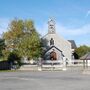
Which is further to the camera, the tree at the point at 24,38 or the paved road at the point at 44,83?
the tree at the point at 24,38

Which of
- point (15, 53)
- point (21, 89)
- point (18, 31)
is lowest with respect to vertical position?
point (21, 89)

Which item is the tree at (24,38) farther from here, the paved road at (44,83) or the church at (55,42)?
the paved road at (44,83)

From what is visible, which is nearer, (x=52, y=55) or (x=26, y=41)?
(x=26, y=41)

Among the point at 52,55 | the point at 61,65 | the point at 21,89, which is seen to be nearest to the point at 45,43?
the point at 52,55

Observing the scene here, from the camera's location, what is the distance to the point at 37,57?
238ft

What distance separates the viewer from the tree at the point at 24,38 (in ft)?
230

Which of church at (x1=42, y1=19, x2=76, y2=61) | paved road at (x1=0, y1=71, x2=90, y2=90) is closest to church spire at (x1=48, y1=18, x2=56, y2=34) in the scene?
church at (x1=42, y1=19, x2=76, y2=61)

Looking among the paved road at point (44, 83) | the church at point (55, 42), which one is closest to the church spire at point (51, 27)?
the church at point (55, 42)

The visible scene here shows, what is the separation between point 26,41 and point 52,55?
14124mm

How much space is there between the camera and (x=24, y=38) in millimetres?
71875

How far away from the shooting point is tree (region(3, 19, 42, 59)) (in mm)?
70125

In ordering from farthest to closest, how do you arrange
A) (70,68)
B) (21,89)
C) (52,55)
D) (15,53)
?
(52,55) → (15,53) → (70,68) → (21,89)

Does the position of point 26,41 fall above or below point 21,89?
above

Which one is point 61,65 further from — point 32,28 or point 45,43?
point 45,43
